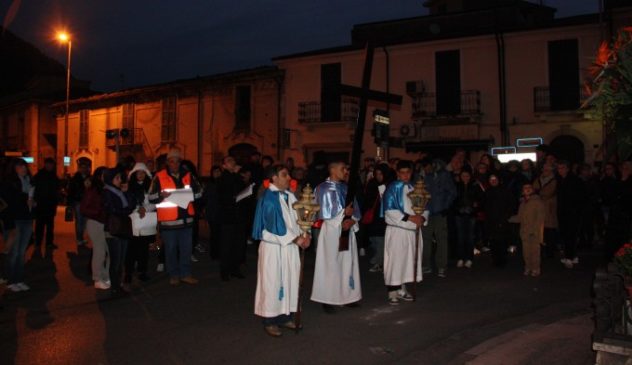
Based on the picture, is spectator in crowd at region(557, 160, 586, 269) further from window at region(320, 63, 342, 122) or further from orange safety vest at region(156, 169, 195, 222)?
window at region(320, 63, 342, 122)

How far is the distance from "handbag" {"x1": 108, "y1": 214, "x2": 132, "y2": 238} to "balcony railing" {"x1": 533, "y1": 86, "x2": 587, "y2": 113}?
1974 centimetres

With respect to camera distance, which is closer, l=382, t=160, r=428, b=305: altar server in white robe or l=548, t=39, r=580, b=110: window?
l=382, t=160, r=428, b=305: altar server in white robe

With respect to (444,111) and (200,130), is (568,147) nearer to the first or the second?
(444,111)

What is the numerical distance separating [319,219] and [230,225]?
2.63 m

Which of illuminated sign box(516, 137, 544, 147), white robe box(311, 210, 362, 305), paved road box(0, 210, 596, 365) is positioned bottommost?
paved road box(0, 210, 596, 365)

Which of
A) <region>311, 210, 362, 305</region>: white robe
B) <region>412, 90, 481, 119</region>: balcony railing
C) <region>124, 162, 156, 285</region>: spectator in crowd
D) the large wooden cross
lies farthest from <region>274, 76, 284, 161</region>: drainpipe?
<region>311, 210, 362, 305</region>: white robe

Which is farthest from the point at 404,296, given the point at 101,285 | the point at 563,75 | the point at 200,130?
the point at 200,130

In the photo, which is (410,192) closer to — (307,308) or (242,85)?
(307,308)

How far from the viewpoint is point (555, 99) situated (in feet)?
77.6

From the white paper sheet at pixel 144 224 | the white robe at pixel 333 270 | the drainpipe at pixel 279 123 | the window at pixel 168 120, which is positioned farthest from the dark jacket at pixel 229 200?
the window at pixel 168 120

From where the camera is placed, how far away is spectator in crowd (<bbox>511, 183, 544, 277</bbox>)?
31.3 feet

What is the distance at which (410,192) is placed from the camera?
761cm

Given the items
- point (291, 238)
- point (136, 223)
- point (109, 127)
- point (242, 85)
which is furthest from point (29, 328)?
point (109, 127)

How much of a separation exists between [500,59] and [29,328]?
21929 millimetres
